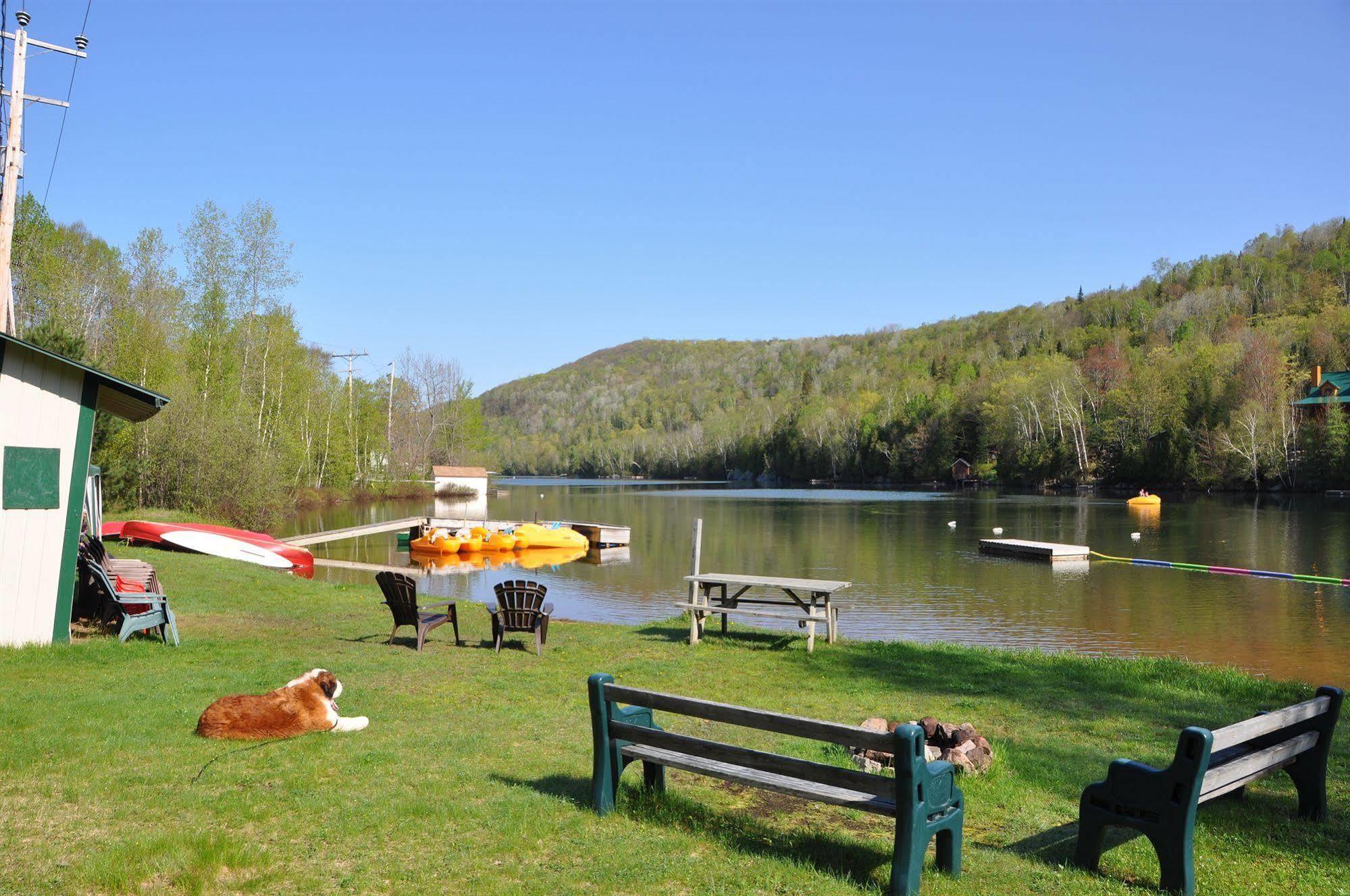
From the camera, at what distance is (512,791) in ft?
17.9

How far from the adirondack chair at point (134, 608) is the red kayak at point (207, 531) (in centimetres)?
1319

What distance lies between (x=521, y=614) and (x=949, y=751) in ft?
21.2

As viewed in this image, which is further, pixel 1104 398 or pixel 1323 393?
pixel 1104 398

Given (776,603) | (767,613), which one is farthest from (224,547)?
(767,613)

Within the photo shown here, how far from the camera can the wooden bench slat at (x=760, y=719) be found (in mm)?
4070

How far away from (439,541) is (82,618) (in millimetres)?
23425

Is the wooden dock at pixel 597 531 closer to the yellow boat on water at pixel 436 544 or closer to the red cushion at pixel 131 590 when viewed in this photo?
the yellow boat on water at pixel 436 544

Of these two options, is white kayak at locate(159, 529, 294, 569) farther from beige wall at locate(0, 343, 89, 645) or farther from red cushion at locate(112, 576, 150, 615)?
beige wall at locate(0, 343, 89, 645)

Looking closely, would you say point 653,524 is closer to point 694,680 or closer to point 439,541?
point 439,541

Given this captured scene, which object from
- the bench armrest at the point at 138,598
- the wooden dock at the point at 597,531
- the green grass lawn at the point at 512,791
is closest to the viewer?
the green grass lawn at the point at 512,791

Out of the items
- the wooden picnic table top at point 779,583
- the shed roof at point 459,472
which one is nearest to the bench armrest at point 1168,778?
the wooden picnic table top at point 779,583

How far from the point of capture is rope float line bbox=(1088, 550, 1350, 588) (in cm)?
2381

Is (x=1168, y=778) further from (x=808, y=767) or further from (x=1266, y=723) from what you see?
(x=808, y=767)

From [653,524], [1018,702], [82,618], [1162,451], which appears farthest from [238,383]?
[1162,451]
